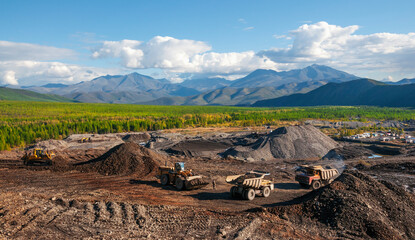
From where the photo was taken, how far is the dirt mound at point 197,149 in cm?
4488

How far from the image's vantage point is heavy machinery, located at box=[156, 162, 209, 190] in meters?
22.7

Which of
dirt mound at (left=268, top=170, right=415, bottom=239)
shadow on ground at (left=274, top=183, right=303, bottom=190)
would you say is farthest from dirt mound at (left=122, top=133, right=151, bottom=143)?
dirt mound at (left=268, top=170, right=415, bottom=239)

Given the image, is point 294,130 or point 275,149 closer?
point 275,149

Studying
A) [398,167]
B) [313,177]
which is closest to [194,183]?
[313,177]

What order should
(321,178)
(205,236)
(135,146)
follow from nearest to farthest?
1. (205,236)
2. (321,178)
3. (135,146)

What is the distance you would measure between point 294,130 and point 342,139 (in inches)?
682

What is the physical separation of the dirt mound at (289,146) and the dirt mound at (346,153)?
3.26 ft

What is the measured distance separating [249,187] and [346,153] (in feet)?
93.6

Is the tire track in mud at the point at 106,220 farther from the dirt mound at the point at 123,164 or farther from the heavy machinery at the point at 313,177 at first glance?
the dirt mound at the point at 123,164

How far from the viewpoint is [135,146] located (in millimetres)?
35062

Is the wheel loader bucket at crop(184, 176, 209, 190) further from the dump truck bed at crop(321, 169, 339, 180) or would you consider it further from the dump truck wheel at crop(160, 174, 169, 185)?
the dump truck bed at crop(321, 169, 339, 180)

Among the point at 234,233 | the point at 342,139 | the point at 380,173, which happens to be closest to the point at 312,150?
the point at 380,173

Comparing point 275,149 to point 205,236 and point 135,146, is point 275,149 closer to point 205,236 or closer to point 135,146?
point 135,146

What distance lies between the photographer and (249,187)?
804 inches
